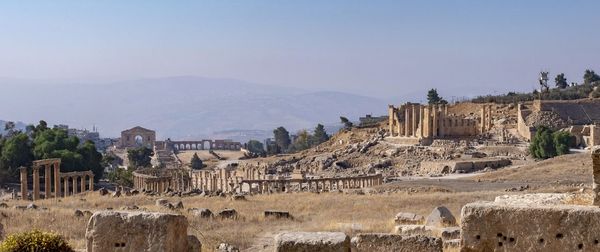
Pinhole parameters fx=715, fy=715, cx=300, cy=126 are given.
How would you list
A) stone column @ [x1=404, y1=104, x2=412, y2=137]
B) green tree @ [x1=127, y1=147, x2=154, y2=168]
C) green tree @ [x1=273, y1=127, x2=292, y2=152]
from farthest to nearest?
green tree @ [x1=273, y1=127, x2=292, y2=152], green tree @ [x1=127, y1=147, x2=154, y2=168], stone column @ [x1=404, y1=104, x2=412, y2=137]

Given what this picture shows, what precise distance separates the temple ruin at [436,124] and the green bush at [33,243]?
7175 cm

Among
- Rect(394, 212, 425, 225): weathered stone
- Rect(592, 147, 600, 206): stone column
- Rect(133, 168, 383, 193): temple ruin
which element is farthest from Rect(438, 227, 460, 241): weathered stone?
Rect(133, 168, 383, 193): temple ruin

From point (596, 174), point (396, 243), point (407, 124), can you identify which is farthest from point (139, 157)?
point (596, 174)

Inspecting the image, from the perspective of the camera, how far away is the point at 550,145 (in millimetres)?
62844

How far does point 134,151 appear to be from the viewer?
102 meters

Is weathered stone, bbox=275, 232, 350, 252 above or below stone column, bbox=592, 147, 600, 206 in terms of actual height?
below

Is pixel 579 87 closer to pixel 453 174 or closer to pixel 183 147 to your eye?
pixel 453 174

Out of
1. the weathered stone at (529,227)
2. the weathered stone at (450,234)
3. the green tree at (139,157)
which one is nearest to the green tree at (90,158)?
the green tree at (139,157)

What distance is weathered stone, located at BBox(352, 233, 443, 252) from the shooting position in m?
10.9

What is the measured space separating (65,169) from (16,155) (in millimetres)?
5797

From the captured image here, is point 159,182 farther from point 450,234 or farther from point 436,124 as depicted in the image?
point 436,124

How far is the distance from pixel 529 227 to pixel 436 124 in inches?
3056

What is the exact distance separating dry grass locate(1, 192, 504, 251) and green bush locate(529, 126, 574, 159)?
35.4 meters

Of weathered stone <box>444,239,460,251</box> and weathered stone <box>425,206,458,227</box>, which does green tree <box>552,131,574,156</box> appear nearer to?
weathered stone <box>425,206,458,227</box>
